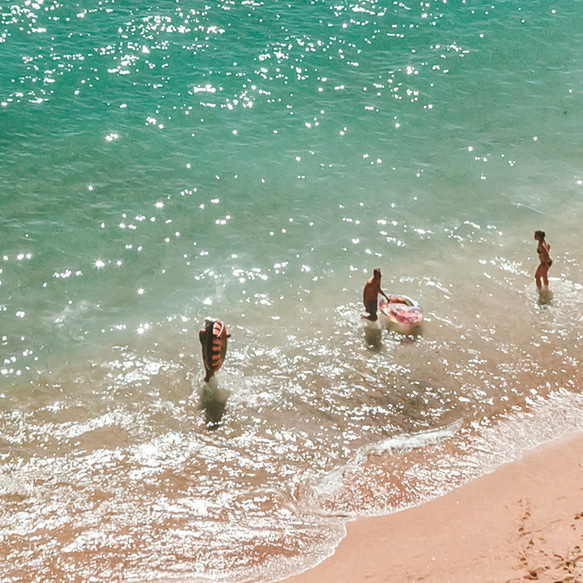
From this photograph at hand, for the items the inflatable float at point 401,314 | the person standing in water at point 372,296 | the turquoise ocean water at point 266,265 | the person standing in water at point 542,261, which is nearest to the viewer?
the turquoise ocean water at point 266,265

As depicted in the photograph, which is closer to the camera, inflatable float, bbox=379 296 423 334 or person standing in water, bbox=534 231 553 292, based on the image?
inflatable float, bbox=379 296 423 334

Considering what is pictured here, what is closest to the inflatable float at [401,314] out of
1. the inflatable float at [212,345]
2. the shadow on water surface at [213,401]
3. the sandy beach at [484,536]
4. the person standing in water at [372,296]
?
the person standing in water at [372,296]

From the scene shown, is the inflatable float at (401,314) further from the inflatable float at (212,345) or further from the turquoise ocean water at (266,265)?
the inflatable float at (212,345)

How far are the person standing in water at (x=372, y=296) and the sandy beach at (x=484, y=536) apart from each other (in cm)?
479

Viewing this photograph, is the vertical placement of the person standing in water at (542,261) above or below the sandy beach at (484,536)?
above

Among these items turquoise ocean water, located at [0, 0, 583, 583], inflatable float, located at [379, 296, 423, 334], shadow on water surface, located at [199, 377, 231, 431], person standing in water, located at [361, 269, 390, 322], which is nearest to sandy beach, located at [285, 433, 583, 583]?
turquoise ocean water, located at [0, 0, 583, 583]

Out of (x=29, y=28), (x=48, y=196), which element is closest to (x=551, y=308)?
(x=48, y=196)

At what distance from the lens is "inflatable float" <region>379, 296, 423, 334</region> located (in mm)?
15414

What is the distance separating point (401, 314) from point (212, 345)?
4598 millimetres

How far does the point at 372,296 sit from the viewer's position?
15445mm

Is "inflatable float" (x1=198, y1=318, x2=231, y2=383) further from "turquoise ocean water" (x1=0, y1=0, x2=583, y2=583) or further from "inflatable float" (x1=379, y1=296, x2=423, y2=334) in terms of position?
"inflatable float" (x1=379, y1=296, x2=423, y2=334)

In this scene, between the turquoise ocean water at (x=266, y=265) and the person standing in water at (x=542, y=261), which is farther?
the person standing in water at (x=542, y=261)

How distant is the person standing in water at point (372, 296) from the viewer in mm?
15211

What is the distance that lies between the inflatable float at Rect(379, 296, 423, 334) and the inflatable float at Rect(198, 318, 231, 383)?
155 inches
